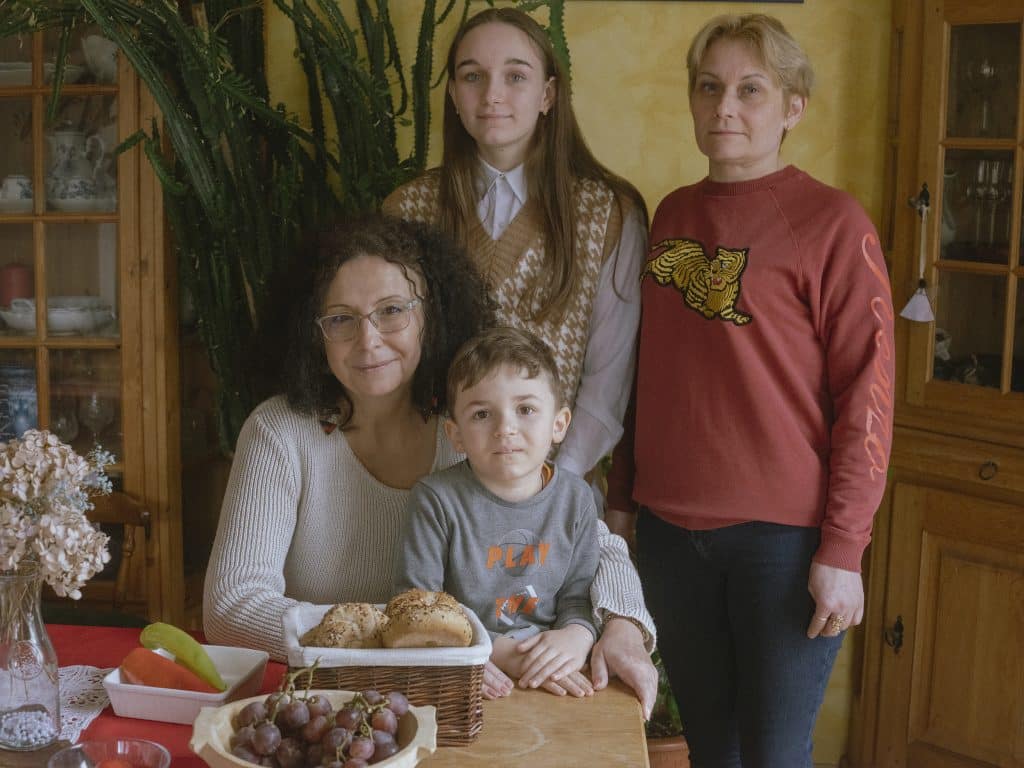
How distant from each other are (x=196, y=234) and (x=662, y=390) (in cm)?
137

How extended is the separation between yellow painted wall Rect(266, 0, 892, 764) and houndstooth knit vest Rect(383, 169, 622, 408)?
931 mm

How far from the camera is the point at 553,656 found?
53.3 inches

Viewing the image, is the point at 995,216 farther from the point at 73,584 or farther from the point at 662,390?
the point at 73,584

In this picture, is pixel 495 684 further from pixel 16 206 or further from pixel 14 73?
pixel 14 73

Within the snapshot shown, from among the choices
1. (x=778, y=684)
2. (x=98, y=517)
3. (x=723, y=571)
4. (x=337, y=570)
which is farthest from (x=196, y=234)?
(x=778, y=684)

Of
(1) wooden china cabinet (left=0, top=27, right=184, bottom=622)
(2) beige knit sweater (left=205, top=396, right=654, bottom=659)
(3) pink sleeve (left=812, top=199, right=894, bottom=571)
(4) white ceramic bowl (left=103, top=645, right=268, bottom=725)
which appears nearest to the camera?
(4) white ceramic bowl (left=103, top=645, right=268, bottom=725)

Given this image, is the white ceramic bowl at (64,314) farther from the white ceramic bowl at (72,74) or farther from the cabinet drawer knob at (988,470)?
the cabinet drawer knob at (988,470)

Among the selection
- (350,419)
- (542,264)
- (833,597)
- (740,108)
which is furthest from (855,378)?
(350,419)

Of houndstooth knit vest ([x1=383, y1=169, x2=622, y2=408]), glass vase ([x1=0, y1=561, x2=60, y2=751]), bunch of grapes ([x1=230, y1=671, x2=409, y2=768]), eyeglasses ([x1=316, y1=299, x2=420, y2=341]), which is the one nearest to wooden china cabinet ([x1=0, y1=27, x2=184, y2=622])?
houndstooth knit vest ([x1=383, y1=169, x2=622, y2=408])

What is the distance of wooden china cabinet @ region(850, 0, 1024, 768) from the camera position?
251 cm

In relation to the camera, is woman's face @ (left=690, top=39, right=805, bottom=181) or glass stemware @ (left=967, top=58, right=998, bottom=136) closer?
woman's face @ (left=690, top=39, right=805, bottom=181)

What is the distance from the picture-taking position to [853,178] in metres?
2.92

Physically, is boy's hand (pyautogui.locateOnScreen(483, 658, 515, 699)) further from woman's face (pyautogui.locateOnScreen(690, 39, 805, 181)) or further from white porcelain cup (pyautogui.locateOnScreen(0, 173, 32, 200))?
white porcelain cup (pyautogui.locateOnScreen(0, 173, 32, 200))

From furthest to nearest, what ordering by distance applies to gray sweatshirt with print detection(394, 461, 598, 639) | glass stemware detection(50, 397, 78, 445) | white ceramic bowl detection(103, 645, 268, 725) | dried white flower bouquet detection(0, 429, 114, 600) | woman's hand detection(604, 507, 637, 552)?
glass stemware detection(50, 397, 78, 445), woman's hand detection(604, 507, 637, 552), gray sweatshirt with print detection(394, 461, 598, 639), white ceramic bowl detection(103, 645, 268, 725), dried white flower bouquet detection(0, 429, 114, 600)
